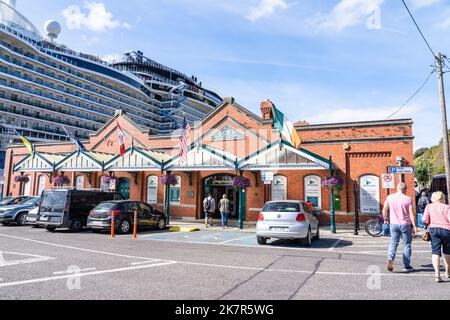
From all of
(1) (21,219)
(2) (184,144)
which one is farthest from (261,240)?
(1) (21,219)

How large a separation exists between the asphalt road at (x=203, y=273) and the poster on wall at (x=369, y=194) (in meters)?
6.67

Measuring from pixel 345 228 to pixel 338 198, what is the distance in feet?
5.65

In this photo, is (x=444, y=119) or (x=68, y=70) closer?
(x=444, y=119)

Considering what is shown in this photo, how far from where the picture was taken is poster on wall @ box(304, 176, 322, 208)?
18.6m

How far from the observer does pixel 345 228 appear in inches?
682

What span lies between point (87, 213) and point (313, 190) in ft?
40.2

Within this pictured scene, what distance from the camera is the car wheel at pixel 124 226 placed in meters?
14.4

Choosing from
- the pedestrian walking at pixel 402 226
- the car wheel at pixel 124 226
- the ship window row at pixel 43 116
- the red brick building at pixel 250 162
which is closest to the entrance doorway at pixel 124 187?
the red brick building at pixel 250 162

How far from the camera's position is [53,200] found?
49.6 feet

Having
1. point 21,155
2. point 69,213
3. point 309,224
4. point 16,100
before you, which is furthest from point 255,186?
point 16,100

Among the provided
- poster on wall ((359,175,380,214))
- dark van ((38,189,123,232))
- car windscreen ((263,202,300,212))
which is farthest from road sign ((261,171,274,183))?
dark van ((38,189,123,232))

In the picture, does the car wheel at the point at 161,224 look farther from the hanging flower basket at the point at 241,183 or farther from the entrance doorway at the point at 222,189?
the entrance doorway at the point at 222,189

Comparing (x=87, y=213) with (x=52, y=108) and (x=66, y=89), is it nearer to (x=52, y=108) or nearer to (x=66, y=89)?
(x=52, y=108)
